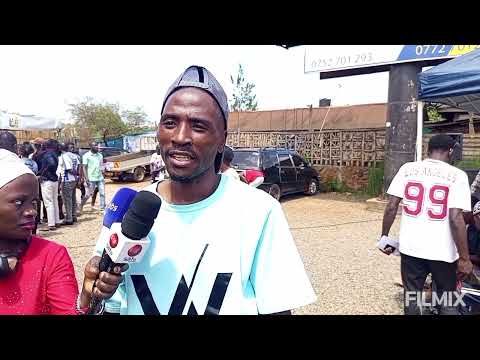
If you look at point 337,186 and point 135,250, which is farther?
point 337,186

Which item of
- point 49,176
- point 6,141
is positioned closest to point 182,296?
point 6,141

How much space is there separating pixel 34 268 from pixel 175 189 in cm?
63

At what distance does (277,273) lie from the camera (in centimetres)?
127

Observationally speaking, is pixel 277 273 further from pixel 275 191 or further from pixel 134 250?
pixel 275 191

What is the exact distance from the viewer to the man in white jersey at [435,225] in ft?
→ 11.0

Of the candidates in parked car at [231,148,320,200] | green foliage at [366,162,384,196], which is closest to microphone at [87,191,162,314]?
parked car at [231,148,320,200]

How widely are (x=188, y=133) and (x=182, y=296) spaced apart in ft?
1.77

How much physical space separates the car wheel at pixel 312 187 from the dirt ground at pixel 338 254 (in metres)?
1.67

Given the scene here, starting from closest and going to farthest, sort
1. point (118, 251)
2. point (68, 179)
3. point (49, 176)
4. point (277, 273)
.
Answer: point (118, 251)
point (277, 273)
point (49, 176)
point (68, 179)

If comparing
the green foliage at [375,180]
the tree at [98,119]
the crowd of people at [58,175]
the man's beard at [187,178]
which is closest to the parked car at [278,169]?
the green foliage at [375,180]

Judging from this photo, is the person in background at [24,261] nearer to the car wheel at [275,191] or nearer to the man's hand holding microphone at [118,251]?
the man's hand holding microphone at [118,251]

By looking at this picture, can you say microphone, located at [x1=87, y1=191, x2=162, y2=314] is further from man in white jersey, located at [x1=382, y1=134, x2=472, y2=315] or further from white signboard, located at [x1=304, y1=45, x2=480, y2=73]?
white signboard, located at [x1=304, y1=45, x2=480, y2=73]

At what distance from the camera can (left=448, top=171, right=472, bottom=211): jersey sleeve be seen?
11.0ft

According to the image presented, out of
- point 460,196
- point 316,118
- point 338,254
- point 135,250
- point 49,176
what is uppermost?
point 316,118
